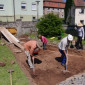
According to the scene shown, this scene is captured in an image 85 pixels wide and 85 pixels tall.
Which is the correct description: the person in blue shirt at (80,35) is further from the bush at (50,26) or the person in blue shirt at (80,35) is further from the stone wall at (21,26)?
the stone wall at (21,26)

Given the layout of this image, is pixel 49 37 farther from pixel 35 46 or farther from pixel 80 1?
pixel 80 1

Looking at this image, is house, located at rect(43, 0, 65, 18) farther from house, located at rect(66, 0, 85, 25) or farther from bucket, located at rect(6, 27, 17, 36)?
bucket, located at rect(6, 27, 17, 36)

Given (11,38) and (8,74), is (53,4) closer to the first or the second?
(11,38)

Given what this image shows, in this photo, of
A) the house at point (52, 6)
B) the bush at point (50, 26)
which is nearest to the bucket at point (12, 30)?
the bush at point (50, 26)

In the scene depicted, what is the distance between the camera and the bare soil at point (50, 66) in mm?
7284

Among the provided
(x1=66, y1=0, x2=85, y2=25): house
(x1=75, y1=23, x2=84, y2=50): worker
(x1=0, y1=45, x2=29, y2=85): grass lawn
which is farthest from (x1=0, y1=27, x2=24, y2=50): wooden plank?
(x1=66, y1=0, x2=85, y2=25): house

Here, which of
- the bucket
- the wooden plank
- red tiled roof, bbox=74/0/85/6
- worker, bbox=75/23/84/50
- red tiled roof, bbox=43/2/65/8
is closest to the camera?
worker, bbox=75/23/84/50

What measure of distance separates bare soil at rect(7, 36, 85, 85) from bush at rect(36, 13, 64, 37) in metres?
→ 4.24

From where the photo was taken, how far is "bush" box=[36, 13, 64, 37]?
15.5 meters

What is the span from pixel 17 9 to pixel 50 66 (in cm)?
2136

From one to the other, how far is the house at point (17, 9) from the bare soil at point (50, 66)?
16.6m

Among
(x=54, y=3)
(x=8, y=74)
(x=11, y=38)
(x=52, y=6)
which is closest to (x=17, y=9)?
(x=11, y=38)

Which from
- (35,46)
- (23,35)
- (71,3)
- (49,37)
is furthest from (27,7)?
(35,46)

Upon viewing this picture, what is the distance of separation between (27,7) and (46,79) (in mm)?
23723
